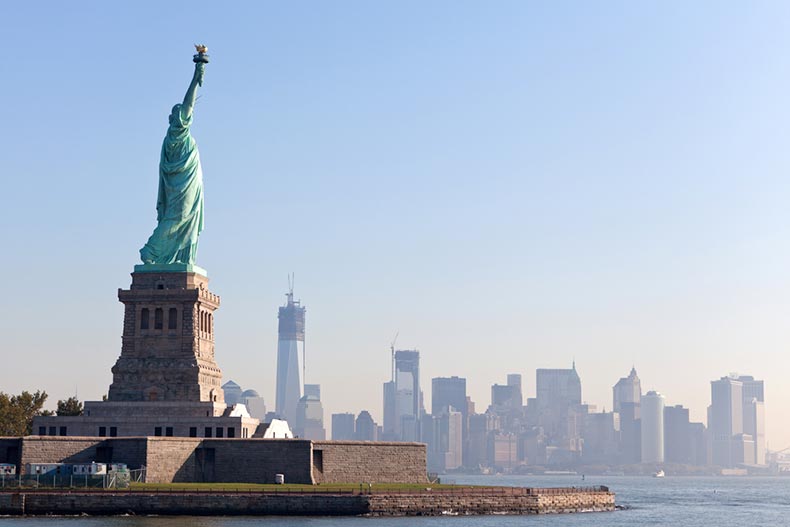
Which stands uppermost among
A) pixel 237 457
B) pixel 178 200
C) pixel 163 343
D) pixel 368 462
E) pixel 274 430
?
pixel 178 200

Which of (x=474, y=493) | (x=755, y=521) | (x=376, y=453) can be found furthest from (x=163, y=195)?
(x=755, y=521)

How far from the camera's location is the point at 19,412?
125875 millimetres

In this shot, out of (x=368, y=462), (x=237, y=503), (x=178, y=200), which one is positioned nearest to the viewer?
(x=237, y=503)

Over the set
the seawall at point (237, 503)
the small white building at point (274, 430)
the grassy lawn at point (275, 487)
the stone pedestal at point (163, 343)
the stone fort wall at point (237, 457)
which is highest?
the stone pedestal at point (163, 343)

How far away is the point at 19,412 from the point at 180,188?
30149 millimetres

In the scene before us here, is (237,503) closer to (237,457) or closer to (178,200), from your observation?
(237,457)

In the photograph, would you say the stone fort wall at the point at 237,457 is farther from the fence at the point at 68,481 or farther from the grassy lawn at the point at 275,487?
the fence at the point at 68,481

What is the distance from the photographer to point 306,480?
96.4m

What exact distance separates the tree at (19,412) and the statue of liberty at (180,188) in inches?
945

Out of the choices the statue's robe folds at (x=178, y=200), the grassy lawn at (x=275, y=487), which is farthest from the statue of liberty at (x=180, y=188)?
the grassy lawn at (x=275, y=487)

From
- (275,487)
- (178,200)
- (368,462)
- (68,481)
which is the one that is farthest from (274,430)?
(68,481)

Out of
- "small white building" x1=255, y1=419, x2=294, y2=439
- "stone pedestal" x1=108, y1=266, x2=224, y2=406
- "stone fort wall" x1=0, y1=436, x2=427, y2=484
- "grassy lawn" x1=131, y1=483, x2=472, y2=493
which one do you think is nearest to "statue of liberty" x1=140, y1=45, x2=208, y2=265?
"stone pedestal" x1=108, y1=266, x2=224, y2=406

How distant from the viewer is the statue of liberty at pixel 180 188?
10812cm

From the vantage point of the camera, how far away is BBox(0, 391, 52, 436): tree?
12256 centimetres
